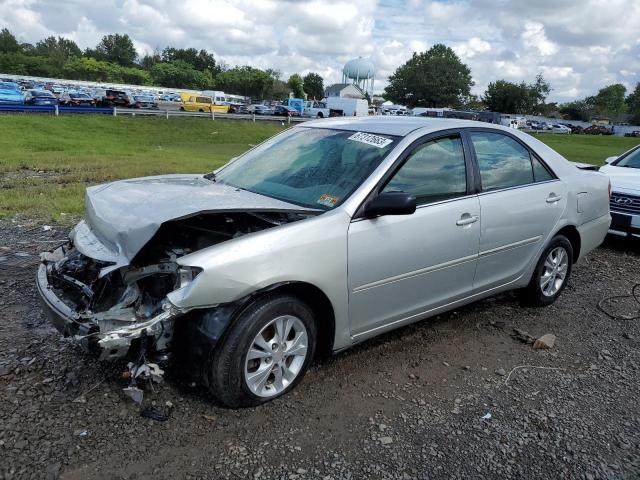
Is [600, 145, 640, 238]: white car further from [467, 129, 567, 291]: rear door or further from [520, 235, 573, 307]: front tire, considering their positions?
[467, 129, 567, 291]: rear door

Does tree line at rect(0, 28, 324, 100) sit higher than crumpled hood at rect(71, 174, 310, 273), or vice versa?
tree line at rect(0, 28, 324, 100)

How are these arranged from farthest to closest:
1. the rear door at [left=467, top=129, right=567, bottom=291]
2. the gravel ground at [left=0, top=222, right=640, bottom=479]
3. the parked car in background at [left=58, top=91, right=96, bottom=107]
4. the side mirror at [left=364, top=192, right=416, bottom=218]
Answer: the parked car in background at [left=58, top=91, right=96, bottom=107] → the rear door at [left=467, top=129, right=567, bottom=291] → the side mirror at [left=364, top=192, right=416, bottom=218] → the gravel ground at [left=0, top=222, right=640, bottom=479]

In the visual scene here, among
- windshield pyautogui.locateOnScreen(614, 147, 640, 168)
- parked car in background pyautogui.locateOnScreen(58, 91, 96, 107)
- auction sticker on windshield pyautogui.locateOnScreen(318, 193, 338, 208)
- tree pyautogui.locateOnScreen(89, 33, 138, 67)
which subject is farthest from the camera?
tree pyautogui.locateOnScreen(89, 33, 138, 67)

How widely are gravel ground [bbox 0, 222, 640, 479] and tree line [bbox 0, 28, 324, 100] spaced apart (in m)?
102

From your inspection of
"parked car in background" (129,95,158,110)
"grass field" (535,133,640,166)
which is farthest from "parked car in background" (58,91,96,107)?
"grass field" (535,133,640,166)

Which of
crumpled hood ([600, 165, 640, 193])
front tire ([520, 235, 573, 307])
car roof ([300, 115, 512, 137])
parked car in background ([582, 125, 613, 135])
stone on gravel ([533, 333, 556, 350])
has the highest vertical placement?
car roof ([300, 115, 512, 137])

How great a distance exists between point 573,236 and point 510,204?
1252 millimetres

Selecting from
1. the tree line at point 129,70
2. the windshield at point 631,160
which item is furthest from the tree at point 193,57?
the windshield at point 631,160

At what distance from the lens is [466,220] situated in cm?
396

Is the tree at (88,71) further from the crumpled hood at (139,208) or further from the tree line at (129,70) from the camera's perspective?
the crumpled hood at (139,208)

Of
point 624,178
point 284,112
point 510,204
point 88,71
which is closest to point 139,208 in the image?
point 510,204

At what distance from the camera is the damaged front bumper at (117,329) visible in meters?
2.78

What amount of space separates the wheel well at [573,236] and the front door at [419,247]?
1.46 meters

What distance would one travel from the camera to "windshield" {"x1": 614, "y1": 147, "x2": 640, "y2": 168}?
822 centimetres
